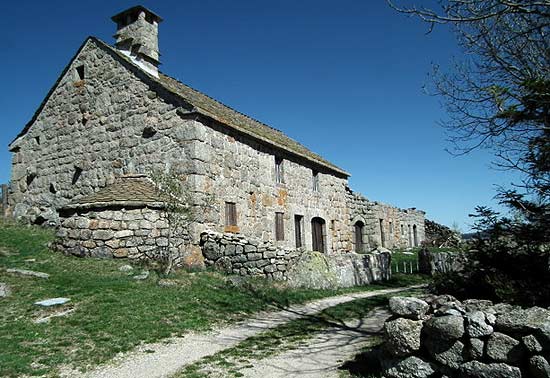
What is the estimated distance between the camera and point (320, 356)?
20.5 ft

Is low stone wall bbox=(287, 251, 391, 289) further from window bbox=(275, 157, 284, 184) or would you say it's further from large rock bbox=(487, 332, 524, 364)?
large rock bbox=(487, 332, 524, 364)

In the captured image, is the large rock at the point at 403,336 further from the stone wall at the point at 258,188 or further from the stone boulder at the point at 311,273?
the stone wall at the point at 258,188

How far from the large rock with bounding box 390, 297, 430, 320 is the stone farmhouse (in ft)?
24.0

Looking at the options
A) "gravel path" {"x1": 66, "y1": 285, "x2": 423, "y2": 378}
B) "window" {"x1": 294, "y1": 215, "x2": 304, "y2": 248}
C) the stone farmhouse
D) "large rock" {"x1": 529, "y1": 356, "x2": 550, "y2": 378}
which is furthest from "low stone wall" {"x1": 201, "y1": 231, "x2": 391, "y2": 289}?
"large rock" {"x1": 529, "y1": 356, "x2": 550, "y2": 378}

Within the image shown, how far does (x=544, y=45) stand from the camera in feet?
22.0

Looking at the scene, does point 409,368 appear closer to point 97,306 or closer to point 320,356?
point 320,356

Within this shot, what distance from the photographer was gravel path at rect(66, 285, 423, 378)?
5.52 meters

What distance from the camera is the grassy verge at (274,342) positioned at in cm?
566

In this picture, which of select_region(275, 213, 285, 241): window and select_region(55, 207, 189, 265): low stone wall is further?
select_region(275, 213, 285, 241): window

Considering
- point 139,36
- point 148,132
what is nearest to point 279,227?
point 148,132

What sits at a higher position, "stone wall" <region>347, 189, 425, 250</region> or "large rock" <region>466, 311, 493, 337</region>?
"stone wall" <region>347, 189, 425, 250</region>

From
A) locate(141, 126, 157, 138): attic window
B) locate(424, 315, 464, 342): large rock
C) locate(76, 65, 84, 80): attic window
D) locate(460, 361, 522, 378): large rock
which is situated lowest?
locate(460, 361, 522, 378): large rock

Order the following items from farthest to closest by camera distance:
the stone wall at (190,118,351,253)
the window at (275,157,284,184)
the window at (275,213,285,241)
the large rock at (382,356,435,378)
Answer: the window at (275,157,284,184)
the window at (275,213,285,241)
the stone wall at (190,118,351,253)
the large rock at (382,356,435,378)

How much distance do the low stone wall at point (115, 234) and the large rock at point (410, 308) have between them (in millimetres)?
7429
